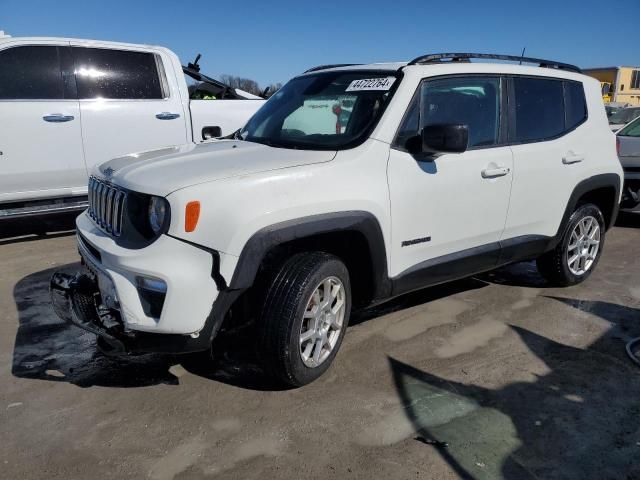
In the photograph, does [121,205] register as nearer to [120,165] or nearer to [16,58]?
→ [120,165]

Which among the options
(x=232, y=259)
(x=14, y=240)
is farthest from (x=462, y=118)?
(x=14, y=240)

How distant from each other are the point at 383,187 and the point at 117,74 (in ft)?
14.2

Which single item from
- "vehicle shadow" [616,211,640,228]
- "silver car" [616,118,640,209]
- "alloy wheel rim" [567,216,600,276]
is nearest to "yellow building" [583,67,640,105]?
"vehicle shadow" [616,211,640,228]

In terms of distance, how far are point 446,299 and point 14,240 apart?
4.73m

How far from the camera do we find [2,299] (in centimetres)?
450

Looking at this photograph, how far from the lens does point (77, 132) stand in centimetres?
593

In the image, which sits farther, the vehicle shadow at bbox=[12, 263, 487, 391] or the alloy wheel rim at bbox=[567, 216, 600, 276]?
the alloy wheel rim at bbox=[567, 216, 600, 276]

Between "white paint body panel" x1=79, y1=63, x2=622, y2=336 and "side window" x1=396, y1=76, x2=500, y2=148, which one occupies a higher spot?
"side window" x1=396, y1=76, x2=500, y2=148

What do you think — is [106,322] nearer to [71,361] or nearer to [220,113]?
[71,361]

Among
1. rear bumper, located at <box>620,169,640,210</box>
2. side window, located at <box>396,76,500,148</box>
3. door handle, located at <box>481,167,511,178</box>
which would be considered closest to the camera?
side window, located at <box>396,76,500,148</box>

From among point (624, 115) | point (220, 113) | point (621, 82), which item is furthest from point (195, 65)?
point (621, 82)

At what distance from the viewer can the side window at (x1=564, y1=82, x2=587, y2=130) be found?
454 cm

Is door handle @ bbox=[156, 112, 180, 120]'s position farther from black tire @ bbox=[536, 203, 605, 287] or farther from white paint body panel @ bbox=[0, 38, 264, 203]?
black tire @ bbox=[536, 203, 605, 287]

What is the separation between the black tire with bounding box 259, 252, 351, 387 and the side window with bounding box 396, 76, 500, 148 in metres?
0.93
